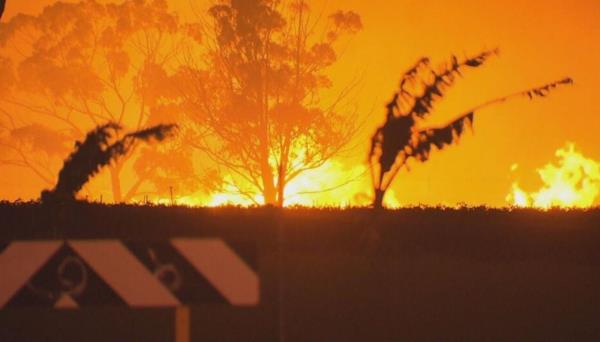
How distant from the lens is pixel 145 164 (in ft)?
134

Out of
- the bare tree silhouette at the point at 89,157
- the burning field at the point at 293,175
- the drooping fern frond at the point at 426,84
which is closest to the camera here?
the burning field at the point at 293,175

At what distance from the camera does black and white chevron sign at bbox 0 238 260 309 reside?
4.50 m

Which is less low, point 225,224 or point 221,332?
point 225,224

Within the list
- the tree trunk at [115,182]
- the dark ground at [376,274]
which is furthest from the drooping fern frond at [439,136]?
the tree trunk at [115,182]

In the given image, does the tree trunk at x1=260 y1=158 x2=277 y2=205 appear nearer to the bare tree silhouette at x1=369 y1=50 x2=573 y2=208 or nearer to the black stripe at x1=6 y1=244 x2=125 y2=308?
the bare tree silhouette at x1=369 y1=50 x2=573 y2=208

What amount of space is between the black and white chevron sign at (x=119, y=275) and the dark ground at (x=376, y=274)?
5.83 metres

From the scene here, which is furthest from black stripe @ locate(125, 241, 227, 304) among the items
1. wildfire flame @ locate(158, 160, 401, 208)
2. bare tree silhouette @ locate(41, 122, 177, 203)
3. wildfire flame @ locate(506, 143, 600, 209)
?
wildfire flame @ locate(158, 160, 401, 208)

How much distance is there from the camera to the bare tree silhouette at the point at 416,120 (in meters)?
17.9

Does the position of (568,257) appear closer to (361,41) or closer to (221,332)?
(221,332)

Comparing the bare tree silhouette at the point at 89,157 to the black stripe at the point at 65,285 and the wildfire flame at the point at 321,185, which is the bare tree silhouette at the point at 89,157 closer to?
the black stripe at the point at 65,285

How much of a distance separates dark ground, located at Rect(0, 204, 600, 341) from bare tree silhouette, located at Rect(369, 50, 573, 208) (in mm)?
1049

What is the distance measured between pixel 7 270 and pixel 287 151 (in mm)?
31256

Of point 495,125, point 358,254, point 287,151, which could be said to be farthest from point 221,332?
point 495,125

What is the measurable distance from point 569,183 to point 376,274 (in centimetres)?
2096
